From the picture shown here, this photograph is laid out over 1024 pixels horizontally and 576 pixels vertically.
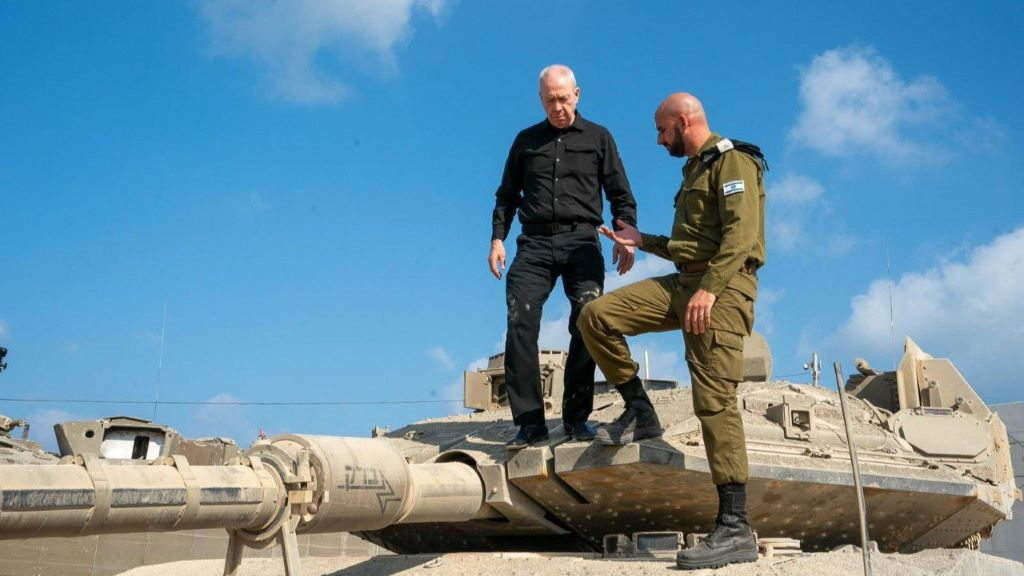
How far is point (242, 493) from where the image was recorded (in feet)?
16.3

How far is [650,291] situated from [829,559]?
1674 mm

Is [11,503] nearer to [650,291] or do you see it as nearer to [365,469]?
[365,469]

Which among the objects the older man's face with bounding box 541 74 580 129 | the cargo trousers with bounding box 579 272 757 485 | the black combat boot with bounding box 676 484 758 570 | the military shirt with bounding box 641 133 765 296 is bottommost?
the black combat boot with bounding box 676 484 758 570

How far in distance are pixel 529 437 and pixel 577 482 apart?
0.44 metres

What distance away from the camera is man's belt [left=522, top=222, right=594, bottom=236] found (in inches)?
280

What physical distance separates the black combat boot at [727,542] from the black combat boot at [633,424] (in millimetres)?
794

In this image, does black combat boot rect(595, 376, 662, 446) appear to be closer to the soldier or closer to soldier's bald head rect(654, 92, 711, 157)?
the soldier

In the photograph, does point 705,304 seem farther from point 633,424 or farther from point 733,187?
point 633,424

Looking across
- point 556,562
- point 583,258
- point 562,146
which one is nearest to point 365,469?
point 556,562

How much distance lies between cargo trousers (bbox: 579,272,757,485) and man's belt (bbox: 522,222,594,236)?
3.12 ft

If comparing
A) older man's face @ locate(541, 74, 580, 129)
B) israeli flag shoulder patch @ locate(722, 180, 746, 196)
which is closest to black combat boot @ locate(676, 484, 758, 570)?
israeli flag shoulder patch @ locate(722, 180, 746, 196)

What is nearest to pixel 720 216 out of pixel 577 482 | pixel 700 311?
pixel 700 311

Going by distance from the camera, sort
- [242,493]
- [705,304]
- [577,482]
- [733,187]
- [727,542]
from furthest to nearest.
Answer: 1. [577,482]
2. [733,187]
3. [705,304]
4. [727,542]
5. [242,493]

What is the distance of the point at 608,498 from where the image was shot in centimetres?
680
